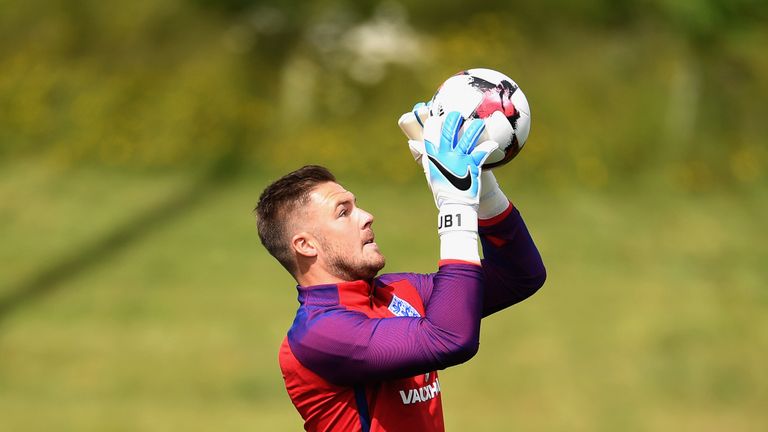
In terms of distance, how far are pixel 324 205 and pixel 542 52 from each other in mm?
9990

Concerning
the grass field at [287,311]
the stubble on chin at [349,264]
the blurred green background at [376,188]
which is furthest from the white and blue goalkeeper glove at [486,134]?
the blurred green background at [376,188]

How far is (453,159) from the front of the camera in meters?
3.88

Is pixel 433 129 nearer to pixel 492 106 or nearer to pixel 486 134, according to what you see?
pixel 486 134

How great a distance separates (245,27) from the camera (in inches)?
543

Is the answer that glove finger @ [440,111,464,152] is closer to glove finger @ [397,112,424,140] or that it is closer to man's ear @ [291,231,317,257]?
glove finger @ [397,112,424,140]

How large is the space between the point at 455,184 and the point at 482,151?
0.63ft

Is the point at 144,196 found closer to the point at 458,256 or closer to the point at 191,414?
the point at 191,414

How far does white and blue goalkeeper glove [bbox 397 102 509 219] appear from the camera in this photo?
4223mm

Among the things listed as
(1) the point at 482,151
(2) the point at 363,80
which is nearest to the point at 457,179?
(1) the point at 482,151

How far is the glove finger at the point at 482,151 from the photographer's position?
3.95m

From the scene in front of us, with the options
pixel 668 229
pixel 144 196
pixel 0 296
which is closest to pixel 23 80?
pixel 144 196

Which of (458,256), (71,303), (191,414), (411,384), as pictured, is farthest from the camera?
(71,303)

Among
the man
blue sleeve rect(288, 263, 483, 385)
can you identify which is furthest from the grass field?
blue sleeve rect(288, 263, 483, 385)

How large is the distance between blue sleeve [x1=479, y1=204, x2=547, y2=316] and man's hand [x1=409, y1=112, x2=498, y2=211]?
1.74 feet
